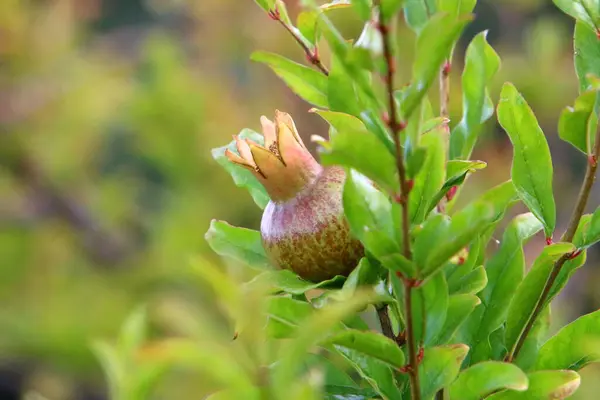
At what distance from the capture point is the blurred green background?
5.67 feet

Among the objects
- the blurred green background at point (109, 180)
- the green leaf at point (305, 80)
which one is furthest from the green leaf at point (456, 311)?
the blurred green background at point (109, 180)

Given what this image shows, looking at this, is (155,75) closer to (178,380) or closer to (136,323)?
(178,380)

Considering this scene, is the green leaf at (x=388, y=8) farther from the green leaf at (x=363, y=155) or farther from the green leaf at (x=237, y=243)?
the green leaf at (x=237, y=243)

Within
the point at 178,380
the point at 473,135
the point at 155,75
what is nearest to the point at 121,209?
the point at 155,75

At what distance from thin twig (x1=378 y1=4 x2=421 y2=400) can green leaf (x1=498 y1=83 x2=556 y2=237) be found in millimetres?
86

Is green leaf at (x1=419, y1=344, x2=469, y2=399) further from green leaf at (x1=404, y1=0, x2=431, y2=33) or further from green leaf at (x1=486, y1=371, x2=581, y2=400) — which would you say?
green leaf at (x1=404, y1=0, x2=431, y2=33)

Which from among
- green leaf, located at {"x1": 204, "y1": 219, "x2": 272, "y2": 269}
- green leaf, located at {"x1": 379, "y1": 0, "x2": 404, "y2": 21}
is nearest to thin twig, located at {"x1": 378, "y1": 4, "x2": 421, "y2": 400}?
green leaf, located at {"x1": 379, "y1": 0, "x2": 404, "y2": 21}

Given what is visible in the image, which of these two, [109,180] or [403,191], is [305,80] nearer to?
[403,191]

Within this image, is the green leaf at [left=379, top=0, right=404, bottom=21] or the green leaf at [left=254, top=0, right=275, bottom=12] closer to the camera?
the green leaf at [left=379, top=0, right=404, bottom=21]

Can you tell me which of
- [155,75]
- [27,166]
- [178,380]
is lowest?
[178,380]

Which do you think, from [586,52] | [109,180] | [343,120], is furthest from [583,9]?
[109,180]

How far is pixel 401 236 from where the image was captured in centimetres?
29

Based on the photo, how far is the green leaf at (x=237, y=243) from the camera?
0.38 metres

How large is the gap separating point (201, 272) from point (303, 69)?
0.50 ft
